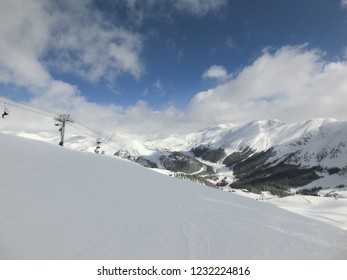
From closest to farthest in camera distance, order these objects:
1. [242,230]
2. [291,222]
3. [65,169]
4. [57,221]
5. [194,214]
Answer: [57,221], [242,230], [194,214], [291,222], [65,169]

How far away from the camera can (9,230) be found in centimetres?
631

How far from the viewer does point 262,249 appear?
7.25m

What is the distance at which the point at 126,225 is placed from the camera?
25.1 feet

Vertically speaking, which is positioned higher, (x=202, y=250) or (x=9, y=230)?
(x=9, y=230)

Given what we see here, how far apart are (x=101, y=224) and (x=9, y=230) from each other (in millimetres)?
2030

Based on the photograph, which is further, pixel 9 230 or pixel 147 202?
pixel 147 202

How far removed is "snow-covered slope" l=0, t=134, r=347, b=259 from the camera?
6344 mm

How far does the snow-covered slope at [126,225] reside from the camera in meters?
6.34

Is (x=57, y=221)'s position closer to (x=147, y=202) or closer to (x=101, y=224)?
(x=101, y=224)
